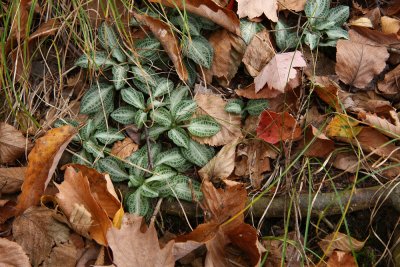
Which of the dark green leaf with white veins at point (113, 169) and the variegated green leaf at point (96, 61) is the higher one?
the variegated green leaf at point (96, 61)

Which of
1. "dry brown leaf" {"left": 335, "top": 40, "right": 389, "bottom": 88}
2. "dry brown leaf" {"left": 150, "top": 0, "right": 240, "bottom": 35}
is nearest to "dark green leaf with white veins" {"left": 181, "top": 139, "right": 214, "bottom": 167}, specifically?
"dry brown leaf" {"left": 150, "top": 0, "right": 240, "bottom": 35}

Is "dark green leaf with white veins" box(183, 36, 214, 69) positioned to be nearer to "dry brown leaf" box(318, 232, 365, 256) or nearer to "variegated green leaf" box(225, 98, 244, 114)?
"variegated green leaf" box(225, 98, 244, 114)

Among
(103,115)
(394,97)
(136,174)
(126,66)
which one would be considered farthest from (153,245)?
(394,97)

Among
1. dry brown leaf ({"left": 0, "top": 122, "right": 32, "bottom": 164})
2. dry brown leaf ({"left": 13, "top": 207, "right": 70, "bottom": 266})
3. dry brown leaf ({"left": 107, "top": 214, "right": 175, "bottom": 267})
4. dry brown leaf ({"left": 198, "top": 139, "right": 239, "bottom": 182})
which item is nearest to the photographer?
dry brown leaf ({"left": 107, "top": 214, "right": 175, "bottom": 267})

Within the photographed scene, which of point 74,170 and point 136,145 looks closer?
point 74,170

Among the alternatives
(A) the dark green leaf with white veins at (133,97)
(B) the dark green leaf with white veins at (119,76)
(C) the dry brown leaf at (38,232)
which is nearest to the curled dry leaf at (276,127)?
(A) the dark green leaf with white veins at (133,97)

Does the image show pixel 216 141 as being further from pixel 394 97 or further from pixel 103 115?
pixel 394 97

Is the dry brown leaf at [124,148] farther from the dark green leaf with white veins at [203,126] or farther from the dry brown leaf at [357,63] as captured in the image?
the dry brown leaf at [357,63]
